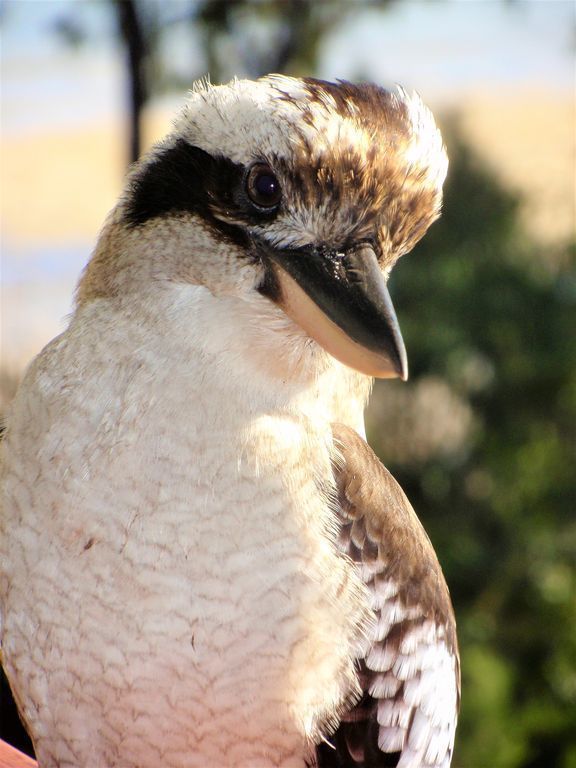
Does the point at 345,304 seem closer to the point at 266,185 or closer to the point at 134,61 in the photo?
the point at 266,185

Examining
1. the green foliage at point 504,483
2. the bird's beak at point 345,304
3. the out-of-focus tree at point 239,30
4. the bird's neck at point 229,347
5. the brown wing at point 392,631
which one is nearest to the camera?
the bird's beak at point 345,304

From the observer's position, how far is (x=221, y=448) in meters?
1.47

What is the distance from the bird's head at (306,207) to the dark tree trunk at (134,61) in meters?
3.37

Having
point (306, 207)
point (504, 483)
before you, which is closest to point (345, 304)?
point (306, 207)

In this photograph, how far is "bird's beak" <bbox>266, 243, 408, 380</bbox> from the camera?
132cm

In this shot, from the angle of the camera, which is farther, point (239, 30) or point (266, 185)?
point (239, 30)

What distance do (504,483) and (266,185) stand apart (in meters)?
2.70

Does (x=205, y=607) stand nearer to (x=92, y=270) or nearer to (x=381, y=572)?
(x=381, y=572)

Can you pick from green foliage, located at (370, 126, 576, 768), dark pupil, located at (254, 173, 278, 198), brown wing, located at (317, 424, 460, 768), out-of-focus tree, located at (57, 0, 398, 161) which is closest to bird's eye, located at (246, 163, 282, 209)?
dark pupil, located at (254, 173, 278, 198)

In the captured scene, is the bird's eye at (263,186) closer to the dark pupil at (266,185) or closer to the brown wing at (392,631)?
the dark pupil at (266,185)

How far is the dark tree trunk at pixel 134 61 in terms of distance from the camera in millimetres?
4684

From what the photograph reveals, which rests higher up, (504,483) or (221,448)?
(221,448)

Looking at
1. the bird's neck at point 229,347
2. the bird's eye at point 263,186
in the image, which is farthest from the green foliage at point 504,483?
the bird's eye at point 263,186

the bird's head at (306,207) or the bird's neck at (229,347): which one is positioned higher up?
the bird's head at (306,207)
